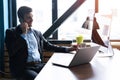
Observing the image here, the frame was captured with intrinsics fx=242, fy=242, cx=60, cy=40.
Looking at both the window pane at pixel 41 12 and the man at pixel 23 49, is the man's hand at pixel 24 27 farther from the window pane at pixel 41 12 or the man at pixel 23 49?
the window pane at pixel 41 12

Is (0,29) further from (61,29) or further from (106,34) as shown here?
(106,34)

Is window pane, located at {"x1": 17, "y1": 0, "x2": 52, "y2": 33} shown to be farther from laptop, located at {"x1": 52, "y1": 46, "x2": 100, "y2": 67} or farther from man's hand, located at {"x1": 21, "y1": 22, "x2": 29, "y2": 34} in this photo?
laptop, located at {"x1": 52, "y1": 46, "x2": 100, "y2": 67}

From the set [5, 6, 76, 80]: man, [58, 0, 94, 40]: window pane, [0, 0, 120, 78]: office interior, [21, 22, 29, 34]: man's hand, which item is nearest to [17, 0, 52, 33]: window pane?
[0, 0, 120, 78]: office interior

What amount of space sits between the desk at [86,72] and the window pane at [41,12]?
7.05 ft

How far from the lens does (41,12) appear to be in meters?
4.05

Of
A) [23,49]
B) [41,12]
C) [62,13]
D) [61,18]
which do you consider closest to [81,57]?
[23,49]

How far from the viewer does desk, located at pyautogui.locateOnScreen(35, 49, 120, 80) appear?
1.50 metres

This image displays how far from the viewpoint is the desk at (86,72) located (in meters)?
1.50

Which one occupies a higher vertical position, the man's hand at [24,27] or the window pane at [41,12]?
the window pane at [41,12]

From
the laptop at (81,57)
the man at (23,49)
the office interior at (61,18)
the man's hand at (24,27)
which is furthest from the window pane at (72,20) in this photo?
the laptop at (81,57)

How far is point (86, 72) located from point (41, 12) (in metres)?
2.54

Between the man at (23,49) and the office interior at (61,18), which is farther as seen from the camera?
the office interior at (61,18)

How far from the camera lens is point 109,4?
3850 millimetres

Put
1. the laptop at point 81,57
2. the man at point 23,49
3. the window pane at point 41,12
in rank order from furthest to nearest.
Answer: the window pane at point 41,12 → the man at point 23,49 → the laptop at point 81,57
